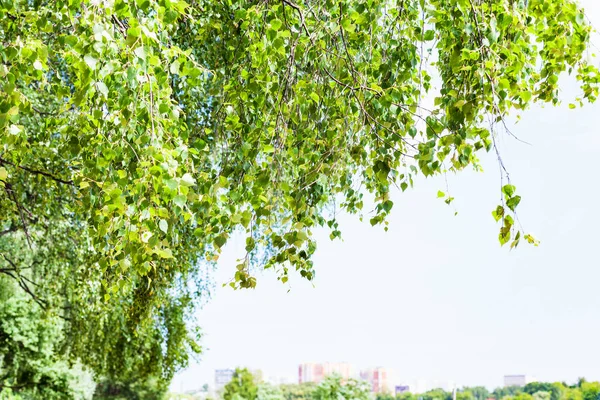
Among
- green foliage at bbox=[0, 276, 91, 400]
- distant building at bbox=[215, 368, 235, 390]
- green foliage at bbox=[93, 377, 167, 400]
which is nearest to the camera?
green foliage at bbox=[0, 276, 91, 400]

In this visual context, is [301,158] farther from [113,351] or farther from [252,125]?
[113,351]

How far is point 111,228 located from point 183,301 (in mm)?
5346

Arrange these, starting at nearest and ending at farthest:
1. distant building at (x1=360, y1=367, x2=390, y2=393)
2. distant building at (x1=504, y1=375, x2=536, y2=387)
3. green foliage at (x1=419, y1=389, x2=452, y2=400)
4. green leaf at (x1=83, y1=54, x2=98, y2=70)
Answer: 1. green leaf at (x1=83, y1=54, x2=98, y2=70)
2. green foliage at (x1=419, y1=389, x2=452, y2=400)
3. distant building at (x1=504, y1=375, x2=536, y2=387)
4. distant building at (x1=360, y1=367, x2=390, y2=393)

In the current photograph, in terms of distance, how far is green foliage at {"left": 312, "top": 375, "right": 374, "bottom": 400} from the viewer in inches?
298

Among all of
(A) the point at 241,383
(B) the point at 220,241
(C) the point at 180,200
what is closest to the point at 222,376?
(A) the point at 241,383

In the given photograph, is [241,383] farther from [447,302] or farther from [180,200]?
[447,302]

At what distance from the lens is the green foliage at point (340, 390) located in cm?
757

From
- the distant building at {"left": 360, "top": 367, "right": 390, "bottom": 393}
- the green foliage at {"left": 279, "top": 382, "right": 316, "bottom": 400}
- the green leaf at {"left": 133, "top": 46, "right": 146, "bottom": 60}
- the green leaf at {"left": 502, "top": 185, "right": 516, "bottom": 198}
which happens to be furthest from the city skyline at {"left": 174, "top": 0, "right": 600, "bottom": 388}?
the green leaf at {"left": 133, "top": 46, "right": 146, "bottom": 60}

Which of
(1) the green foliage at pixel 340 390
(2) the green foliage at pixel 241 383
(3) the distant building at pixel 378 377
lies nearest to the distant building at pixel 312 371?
(3) the distant building at pixel 378 377

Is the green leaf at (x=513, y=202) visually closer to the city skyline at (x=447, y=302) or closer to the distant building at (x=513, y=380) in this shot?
the distant building at (x=513, y=380)

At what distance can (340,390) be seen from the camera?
7.62 meters

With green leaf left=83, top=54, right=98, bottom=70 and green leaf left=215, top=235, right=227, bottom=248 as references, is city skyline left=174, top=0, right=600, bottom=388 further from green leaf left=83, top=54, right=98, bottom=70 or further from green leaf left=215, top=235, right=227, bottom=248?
green leaf left=83, top=54, right=98, bottom=70

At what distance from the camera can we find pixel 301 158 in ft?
8.02

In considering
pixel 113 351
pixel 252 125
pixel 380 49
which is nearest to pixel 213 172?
pixel 252 125
